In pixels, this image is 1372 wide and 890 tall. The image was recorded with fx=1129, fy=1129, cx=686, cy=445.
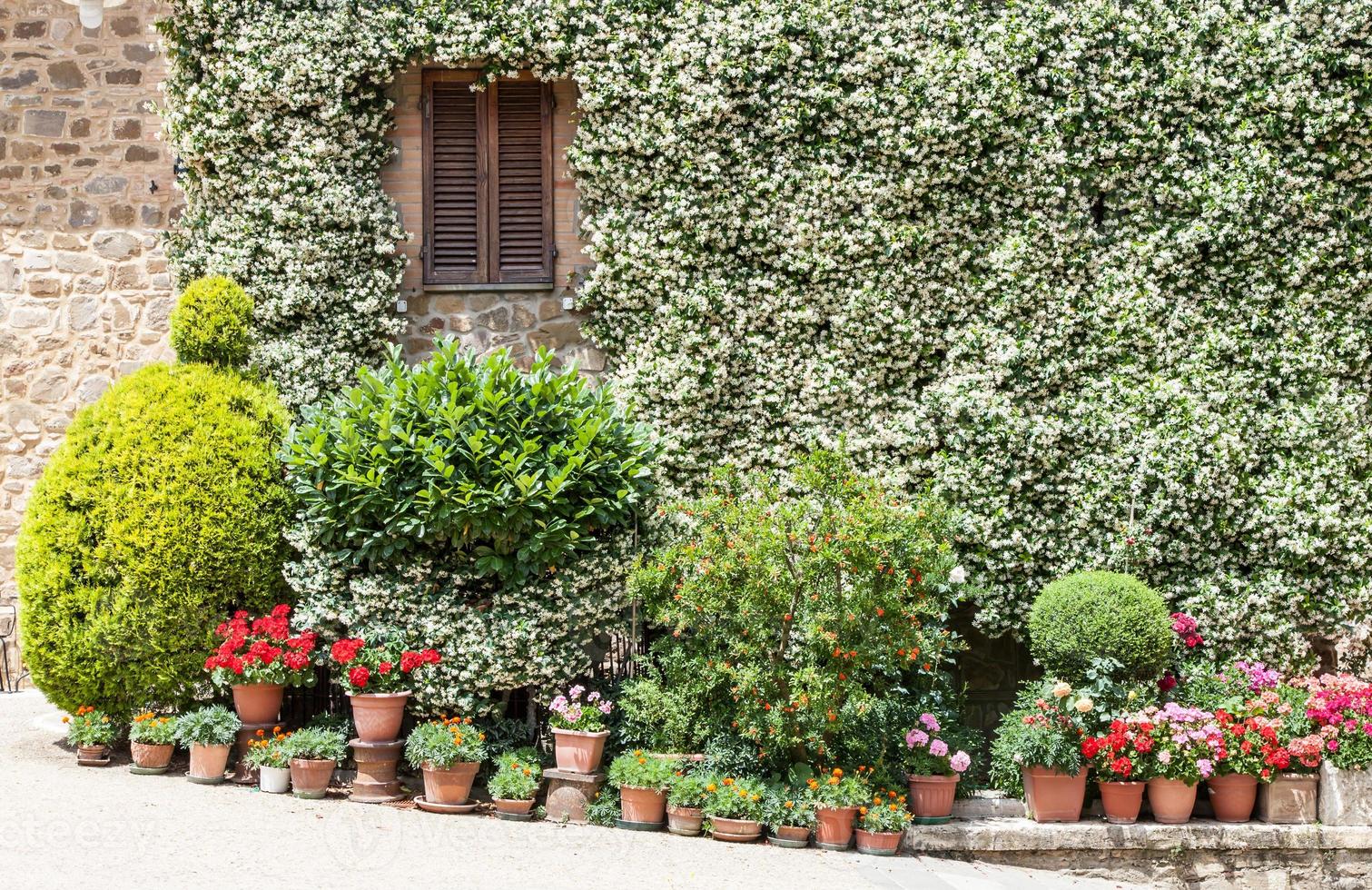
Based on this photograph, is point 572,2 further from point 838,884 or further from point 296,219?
point 838,884

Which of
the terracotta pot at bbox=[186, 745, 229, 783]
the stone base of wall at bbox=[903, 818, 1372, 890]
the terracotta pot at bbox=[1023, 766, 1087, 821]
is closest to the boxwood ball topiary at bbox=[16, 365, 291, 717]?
the terracotta pot at bbox=[186, 745, 229, 783]

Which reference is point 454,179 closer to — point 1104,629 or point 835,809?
point 835,809

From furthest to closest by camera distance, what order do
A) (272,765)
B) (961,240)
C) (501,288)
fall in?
(501,288) < (961,240) < (272,765)

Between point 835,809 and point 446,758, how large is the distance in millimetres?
2099

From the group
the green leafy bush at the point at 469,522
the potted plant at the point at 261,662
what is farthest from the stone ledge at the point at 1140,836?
the potted plant at the point at 261,662

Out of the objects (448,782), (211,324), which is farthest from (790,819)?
(211,324)

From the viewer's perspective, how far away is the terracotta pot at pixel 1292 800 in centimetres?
652

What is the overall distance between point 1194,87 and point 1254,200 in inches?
34.4

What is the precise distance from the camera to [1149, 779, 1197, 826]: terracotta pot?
6.43 m

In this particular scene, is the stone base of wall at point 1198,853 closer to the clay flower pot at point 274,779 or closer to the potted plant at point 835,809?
the potted plant at point 835,809

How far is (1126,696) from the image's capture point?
21.7ft

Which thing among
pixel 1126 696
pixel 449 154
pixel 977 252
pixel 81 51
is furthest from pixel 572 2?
pixel 1126 696

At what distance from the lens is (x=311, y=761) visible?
6.16 meters

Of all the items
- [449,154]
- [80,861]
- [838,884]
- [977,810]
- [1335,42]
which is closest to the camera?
[80,861]
